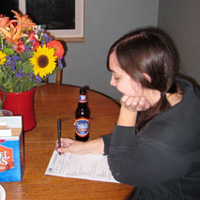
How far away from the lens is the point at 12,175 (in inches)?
38.8

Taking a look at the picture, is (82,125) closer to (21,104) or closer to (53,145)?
(53,145)

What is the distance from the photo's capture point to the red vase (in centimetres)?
123

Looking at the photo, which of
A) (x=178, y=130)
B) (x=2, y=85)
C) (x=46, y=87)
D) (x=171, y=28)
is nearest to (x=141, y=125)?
(x=178, y=130)

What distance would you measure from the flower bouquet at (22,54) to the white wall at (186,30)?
4.93 feet

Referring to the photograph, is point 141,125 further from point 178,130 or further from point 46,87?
point 46,87

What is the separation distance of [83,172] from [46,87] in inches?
38.6

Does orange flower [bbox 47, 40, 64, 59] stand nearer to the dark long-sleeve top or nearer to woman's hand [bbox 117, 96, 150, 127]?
woman's hand [bbox 117, 96, 150, 127]

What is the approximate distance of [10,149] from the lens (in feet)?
3.06

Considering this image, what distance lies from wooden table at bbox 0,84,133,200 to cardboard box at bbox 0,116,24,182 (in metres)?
0.04

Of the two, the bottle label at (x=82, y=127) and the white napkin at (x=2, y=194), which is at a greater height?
the bottle label at (x=82, y=127)

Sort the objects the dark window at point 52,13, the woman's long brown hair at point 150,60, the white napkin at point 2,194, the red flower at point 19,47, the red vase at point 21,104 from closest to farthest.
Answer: the white napkin at point 2,194 < the woman's long brown hair at point 150,60 < the red flower at point 19,47 < the red vase at point 21,104 < the dark window at point 52,13

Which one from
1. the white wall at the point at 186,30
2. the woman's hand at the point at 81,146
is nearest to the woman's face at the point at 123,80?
the woman's hand at the point at 81,146

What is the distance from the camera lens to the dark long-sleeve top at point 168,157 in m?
0.95

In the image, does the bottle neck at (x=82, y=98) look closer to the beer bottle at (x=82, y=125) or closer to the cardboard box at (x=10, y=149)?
the beer bottle at (x=82, y=125)
